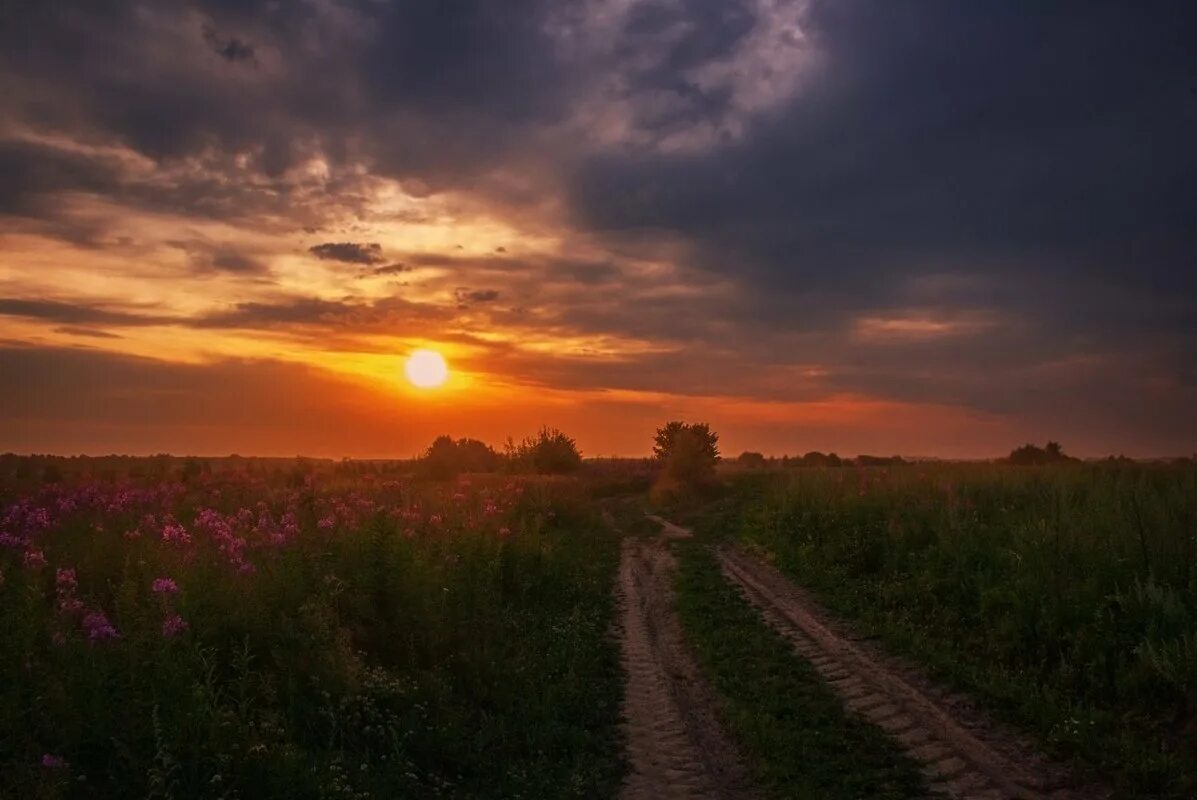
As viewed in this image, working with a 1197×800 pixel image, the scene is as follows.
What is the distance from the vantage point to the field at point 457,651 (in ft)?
21.4

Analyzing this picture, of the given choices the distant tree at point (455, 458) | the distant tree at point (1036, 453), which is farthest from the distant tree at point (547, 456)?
the distant tree at point (1036, 453)

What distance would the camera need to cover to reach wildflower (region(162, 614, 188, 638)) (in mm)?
7105

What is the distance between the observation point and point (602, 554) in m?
24.7

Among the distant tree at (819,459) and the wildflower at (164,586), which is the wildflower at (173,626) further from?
the distant tree at (819,459)

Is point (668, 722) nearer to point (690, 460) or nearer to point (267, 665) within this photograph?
point (267, 665)

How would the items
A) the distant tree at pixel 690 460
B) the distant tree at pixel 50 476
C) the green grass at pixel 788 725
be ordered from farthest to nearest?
the distant tree at pixel 690 460, the distant tree at pixel 50 476, the green grass at pixel 788 725

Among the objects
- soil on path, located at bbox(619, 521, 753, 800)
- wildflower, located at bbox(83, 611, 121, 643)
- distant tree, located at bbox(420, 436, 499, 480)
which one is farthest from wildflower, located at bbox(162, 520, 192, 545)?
distant tree, located at bbox(420, 436, 499, 480)

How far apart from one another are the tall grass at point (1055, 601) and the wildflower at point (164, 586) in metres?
9.03

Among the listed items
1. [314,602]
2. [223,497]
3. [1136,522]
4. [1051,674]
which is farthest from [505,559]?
[1136,522]

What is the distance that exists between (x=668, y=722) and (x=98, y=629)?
623 cm

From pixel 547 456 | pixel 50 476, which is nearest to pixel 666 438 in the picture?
pixel 547 456

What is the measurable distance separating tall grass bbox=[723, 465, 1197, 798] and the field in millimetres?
43

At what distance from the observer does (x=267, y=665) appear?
320 inches

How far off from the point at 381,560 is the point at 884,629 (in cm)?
838
